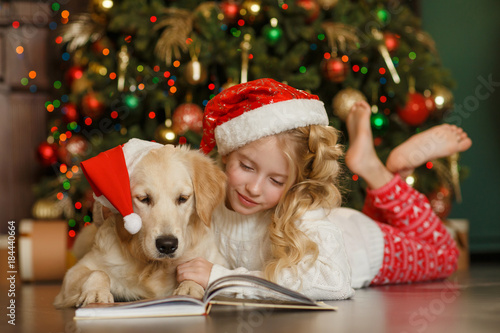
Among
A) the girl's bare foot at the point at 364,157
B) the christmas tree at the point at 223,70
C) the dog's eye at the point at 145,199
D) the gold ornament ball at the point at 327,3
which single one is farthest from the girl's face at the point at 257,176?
the gold ornament ball at the point at 327,3

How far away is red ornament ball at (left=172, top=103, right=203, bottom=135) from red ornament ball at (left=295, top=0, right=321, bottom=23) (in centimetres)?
79

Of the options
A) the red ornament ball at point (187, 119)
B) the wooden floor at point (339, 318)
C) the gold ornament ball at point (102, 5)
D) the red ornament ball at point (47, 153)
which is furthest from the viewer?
the red ornament ball at point (47, 153)

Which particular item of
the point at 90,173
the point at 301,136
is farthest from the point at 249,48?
the point at 90,173

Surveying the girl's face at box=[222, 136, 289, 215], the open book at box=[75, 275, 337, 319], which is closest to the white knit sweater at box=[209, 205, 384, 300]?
the girl's face at box=[222, 136, 289, 215]

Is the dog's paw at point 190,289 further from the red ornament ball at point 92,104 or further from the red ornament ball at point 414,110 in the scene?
the red ornament ball at point 414,110

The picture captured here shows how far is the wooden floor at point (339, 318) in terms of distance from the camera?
128 centimetres

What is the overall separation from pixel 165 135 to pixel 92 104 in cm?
49

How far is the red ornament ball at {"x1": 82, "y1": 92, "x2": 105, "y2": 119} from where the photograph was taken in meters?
3.12

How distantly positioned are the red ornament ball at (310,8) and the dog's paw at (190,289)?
1.95 m

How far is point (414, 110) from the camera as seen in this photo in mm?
3152

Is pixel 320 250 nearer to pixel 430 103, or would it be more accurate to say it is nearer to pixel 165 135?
pixel 165 135

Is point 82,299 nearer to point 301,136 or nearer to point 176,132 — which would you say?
point 301,136

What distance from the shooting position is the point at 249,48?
3002mm

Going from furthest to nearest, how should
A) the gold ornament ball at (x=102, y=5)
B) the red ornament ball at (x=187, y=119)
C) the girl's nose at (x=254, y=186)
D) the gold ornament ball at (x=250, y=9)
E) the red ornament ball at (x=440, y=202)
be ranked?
1. the red ornament ball at (x=440, y=202)
2. the gold ornament ball at (x=102, y=5)
3. the gold ornament ball at (x=250, y=9)
4. the red ornament ball at (x=187, y=119)
5. the girl's nose at (x=254, y=186)
